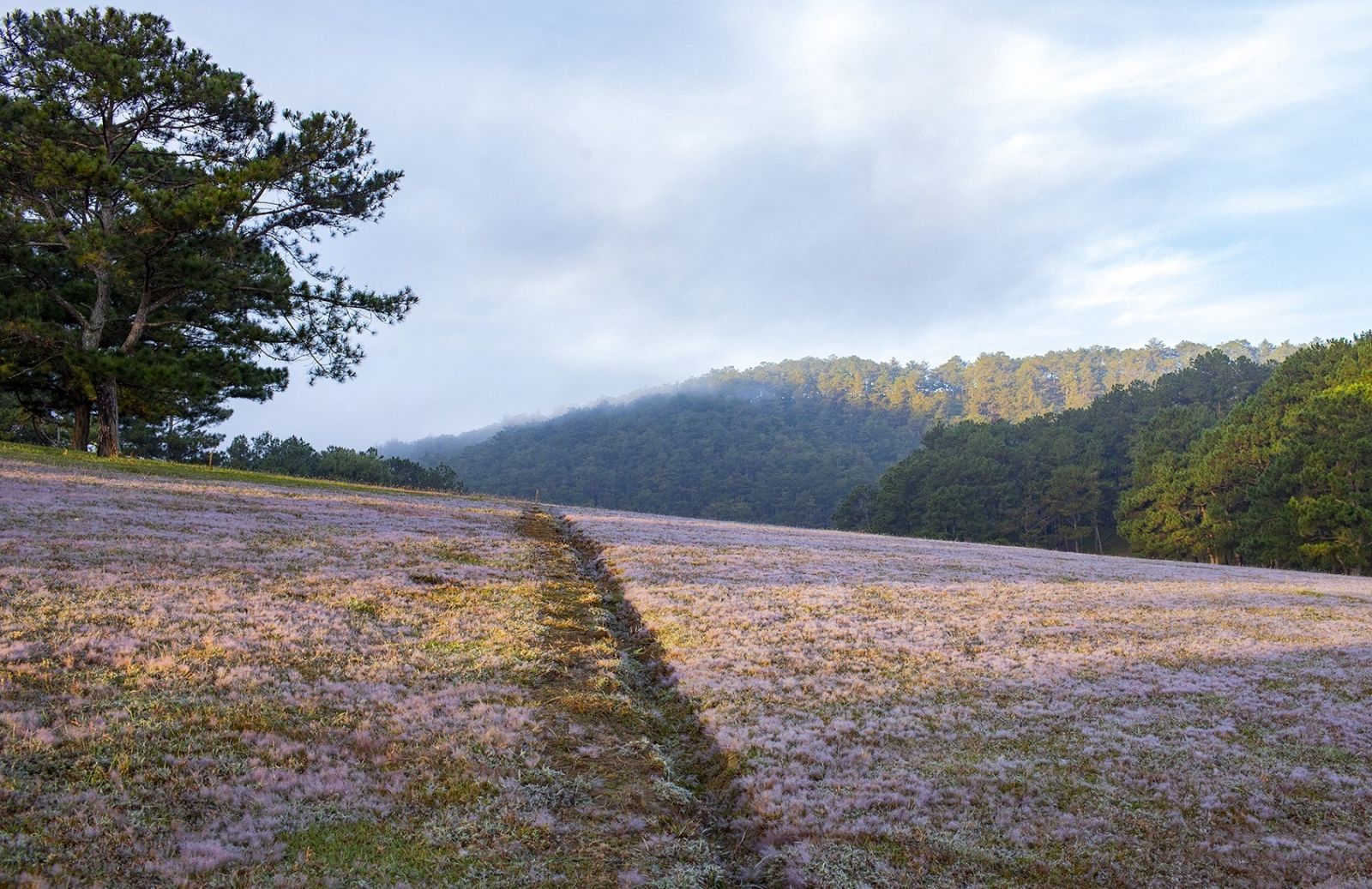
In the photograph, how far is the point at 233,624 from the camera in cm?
1205

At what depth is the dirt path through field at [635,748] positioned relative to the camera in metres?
7.32

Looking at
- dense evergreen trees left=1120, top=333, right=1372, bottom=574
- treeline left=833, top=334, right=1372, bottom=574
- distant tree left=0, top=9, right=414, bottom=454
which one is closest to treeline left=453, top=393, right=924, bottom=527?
treeline left=833, top=334, right=1372, bottom=574

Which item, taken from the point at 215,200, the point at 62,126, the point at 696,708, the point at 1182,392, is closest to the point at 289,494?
the point at 215,200

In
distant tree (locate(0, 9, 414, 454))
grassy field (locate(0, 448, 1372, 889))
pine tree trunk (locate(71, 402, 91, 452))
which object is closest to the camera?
grassy field (locate(0, 448, 1372, 889))

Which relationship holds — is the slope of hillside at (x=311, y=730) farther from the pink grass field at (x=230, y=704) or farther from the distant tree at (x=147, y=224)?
the distant tree at (x=147, y=224)

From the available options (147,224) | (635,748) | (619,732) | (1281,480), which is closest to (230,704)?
(619,732)

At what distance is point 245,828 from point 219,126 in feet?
138

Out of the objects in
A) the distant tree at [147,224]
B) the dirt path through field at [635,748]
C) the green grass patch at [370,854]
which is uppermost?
the distant tree at [147,224]

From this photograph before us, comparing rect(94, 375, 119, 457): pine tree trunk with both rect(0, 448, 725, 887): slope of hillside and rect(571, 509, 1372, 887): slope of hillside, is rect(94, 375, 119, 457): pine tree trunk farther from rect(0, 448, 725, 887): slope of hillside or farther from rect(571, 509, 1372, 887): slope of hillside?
rect(571, 509, 1372, 887): slope of hillside

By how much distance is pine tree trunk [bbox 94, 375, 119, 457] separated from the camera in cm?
3669

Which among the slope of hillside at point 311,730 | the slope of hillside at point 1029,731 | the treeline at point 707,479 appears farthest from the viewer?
the treeline at point 707,479

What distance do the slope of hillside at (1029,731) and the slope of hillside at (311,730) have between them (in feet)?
4.50

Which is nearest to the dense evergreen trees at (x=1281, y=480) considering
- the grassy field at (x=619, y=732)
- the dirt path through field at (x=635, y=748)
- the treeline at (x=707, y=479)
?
the grassy field at (x=619, y=732)

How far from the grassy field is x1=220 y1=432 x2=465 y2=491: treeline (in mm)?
66343
